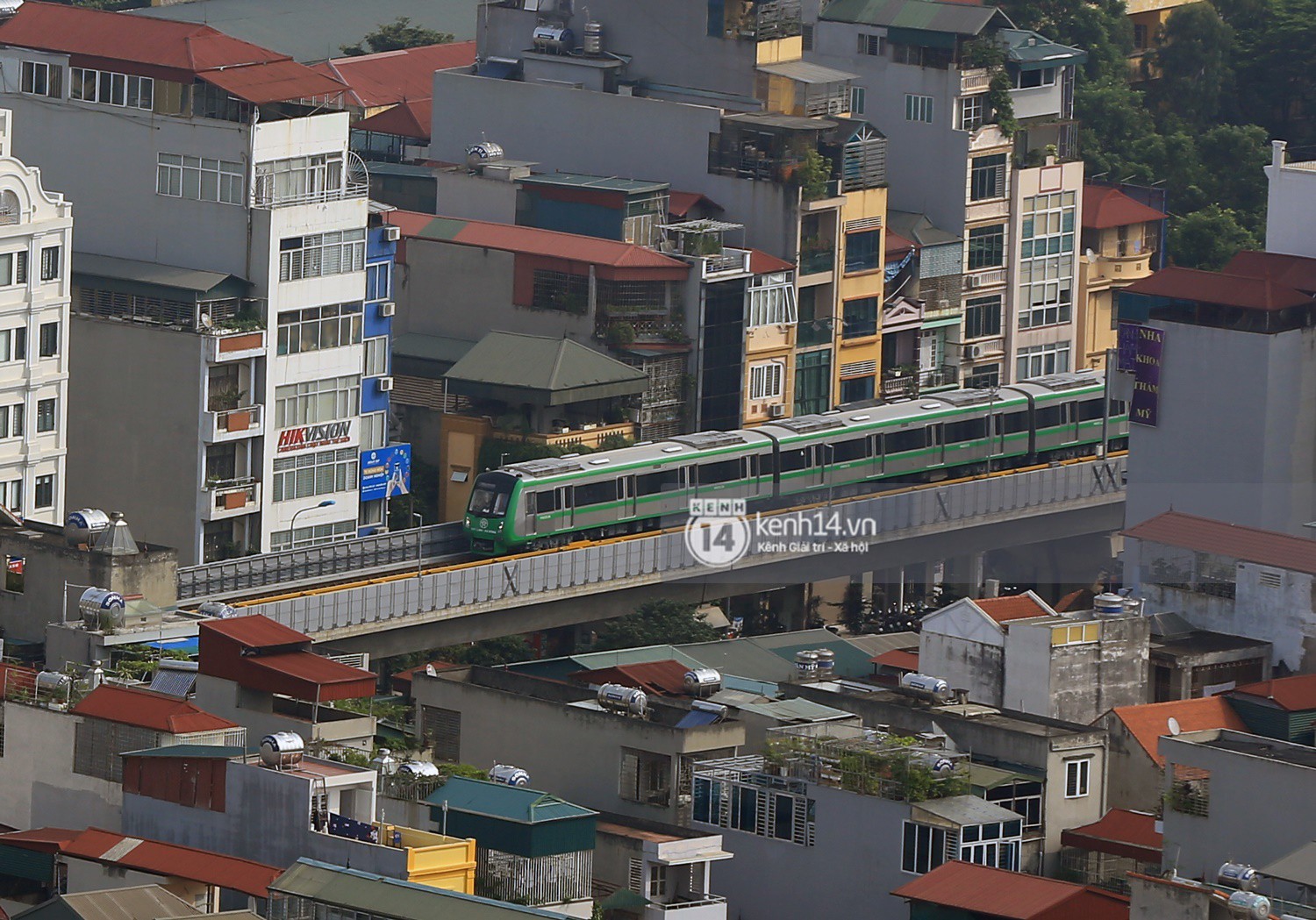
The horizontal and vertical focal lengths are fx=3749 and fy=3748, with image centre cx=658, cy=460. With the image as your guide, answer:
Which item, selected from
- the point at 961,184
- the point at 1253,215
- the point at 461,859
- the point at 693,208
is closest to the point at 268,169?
the point at 693,208

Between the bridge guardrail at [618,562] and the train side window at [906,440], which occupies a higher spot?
the train side window at [906,440]

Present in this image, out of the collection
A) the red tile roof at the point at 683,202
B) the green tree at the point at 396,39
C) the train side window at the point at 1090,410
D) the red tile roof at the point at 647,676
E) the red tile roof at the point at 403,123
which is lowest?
the red tile roof at the point at 647,676

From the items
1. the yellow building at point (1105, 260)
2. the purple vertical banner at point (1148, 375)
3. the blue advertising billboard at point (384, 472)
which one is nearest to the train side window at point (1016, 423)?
the purple vertical banner at point (1148, 375)

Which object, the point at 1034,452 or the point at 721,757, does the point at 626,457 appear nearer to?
the point at 1034,452

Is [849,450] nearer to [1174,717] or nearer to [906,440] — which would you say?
[906,440]

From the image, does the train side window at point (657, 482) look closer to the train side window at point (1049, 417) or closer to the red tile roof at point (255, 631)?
the train side window at point (1049, 417)

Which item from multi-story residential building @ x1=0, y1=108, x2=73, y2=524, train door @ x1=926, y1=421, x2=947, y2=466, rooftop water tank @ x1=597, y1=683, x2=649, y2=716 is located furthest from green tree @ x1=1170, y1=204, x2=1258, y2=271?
rooftop water tank @ x1=597, y1=683, x2=649, y2=716
